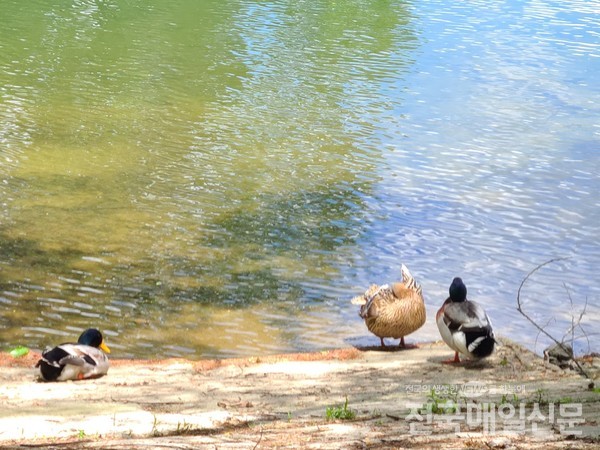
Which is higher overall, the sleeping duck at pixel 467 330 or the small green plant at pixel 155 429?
the small green plant at pixel 155 429

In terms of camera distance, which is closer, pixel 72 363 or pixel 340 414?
pixel 340 414

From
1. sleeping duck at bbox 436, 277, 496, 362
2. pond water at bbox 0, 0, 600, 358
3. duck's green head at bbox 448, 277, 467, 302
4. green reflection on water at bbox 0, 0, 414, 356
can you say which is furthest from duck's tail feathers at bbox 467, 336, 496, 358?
green reflection on water at bbox 0, 0, 414, 356

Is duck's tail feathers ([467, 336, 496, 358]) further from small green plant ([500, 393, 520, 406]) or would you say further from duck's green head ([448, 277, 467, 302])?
small green plant ([500, 393, 520, 406])

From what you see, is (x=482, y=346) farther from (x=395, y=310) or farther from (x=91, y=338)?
(x=91, y=338)

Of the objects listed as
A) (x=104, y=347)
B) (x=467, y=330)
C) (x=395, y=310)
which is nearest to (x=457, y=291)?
(x=467, y=330)

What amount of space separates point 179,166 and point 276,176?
1.79 meters

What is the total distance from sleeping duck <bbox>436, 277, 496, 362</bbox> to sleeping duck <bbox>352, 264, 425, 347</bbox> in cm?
100

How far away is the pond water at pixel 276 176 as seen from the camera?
12.3 metres

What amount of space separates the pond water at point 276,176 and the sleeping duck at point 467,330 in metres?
2.27

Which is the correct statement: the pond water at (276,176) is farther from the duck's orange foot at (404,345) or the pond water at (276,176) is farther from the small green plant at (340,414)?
the small green plant at (340,414)

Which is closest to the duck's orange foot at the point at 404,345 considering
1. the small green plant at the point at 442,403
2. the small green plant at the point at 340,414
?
the small green plant at the point at 442,403

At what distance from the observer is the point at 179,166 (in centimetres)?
1773

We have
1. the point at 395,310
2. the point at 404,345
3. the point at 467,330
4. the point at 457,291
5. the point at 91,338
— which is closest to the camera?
the point at 467,330

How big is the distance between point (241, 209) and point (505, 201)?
4608mm
